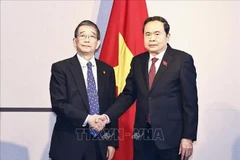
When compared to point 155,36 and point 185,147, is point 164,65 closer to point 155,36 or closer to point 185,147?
point 155,36

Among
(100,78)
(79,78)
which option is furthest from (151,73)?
(79,78)

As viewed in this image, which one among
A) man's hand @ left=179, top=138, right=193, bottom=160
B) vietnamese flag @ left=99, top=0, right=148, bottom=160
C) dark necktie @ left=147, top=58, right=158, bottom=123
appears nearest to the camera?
man's hand @ left=179, top=138, right=193, bottom=160

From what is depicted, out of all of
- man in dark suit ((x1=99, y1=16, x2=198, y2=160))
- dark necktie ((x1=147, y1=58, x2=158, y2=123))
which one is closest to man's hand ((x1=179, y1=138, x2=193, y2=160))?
man in dark suit ((x1=99, y1=16, x2=198, y2=160))

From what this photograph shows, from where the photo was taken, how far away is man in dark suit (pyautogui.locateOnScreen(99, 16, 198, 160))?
1.95m

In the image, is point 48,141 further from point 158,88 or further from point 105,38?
point 158,88

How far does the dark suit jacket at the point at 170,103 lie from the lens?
6.39ft

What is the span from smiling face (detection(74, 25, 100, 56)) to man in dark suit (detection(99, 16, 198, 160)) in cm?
32

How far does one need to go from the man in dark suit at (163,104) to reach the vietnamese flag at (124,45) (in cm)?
62

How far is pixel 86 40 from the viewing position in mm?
2096

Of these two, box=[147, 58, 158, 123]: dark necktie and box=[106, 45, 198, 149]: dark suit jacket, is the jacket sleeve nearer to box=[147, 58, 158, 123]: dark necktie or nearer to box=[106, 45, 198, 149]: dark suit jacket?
box=[106, 45, 198, 149]: dark suit jacket

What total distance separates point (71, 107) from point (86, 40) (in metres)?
0.42

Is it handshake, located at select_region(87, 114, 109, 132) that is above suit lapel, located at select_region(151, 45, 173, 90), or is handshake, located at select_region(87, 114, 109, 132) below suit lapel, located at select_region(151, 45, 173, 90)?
below

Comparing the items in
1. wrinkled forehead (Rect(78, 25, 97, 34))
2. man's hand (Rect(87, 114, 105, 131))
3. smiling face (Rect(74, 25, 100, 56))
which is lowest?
man's hand (Rect(87, 114, 105, 131))

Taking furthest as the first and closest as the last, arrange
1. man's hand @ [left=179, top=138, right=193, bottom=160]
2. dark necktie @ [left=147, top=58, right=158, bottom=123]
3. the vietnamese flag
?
the vietnamese flag, dark necktie @ [left=147, top=58, right=158, bottom=123], man's hand @ [left=179, top=138, right=193, bottom=160]
